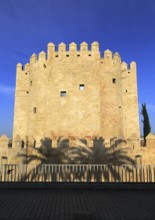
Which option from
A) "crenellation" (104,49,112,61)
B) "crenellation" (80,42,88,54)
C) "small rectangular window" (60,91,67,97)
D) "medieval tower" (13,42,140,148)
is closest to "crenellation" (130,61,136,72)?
"medieval tower" (13,42,140,148)

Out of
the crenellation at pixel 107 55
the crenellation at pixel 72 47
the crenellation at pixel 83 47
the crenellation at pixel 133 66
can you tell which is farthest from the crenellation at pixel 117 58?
the crenellation at pixel 72 47

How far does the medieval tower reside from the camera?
62.5 ft

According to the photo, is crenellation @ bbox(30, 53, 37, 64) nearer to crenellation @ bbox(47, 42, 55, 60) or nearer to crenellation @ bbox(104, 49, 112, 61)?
crenellation @ bbox(47, 42, 55, 60)

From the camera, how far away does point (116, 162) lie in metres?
16.0

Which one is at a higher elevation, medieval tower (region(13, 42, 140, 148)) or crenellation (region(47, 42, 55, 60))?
crenellation (region(47, 42, 55, 60))

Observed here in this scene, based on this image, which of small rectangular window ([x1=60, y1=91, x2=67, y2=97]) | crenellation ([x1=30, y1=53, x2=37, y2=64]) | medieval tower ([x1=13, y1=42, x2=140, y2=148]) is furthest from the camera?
crenellation ([x1=30, y1=53, x2=37, y2=64])

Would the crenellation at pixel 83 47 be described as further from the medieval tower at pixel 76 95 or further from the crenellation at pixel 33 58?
the crenellation at pixel 33 58
